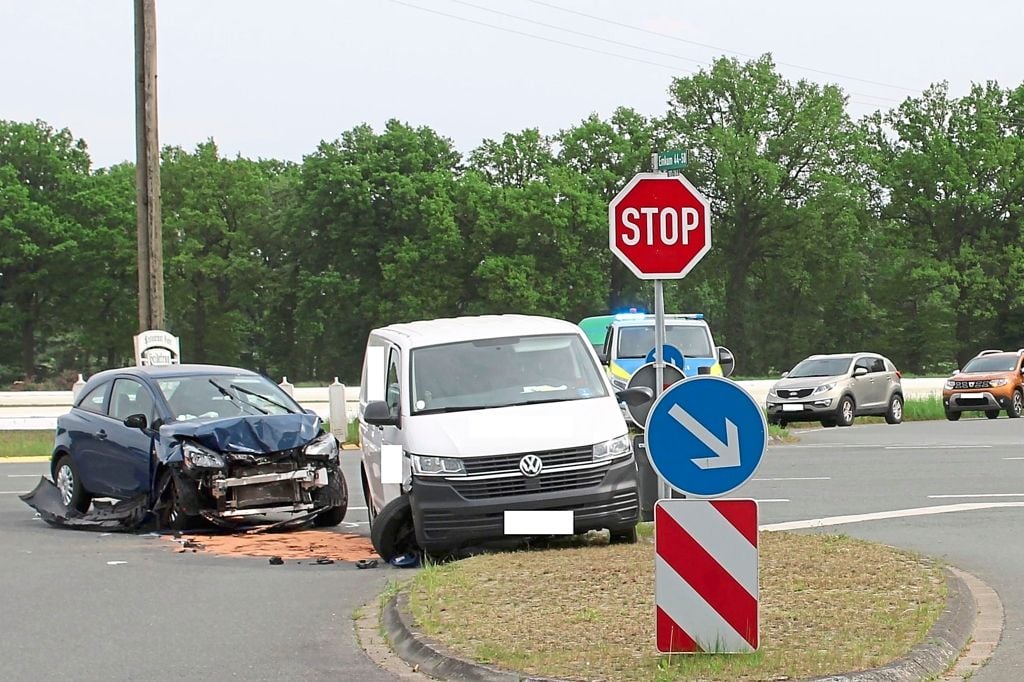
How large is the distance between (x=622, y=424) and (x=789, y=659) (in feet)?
16.4

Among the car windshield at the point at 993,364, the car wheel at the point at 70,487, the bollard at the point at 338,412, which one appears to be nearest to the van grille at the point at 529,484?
the car wheel at the point at 70,487

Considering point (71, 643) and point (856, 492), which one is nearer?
point (71, 643)

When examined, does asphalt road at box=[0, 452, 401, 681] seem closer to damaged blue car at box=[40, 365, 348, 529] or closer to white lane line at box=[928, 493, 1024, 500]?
damaged blue car at box=[40, 365, 348, 529]

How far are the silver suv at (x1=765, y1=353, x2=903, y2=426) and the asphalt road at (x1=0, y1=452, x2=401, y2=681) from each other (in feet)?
70.9

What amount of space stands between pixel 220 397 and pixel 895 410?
77.1 ft

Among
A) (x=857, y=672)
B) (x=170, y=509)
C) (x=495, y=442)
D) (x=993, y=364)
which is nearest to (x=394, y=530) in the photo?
(x=495, y=442)

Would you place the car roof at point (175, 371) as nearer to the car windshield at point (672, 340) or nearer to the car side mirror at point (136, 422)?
the car side mirror at point (136, 422)

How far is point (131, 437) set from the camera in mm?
15070

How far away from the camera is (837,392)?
111 feet

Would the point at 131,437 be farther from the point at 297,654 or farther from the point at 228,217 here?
the point at 228,217

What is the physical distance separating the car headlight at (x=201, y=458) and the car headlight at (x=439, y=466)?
10.2 ft

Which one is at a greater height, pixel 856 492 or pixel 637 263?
pixel 637 263

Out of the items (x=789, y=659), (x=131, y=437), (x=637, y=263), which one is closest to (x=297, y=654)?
(x=789, y=659)

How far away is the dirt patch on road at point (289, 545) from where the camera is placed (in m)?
12.8
